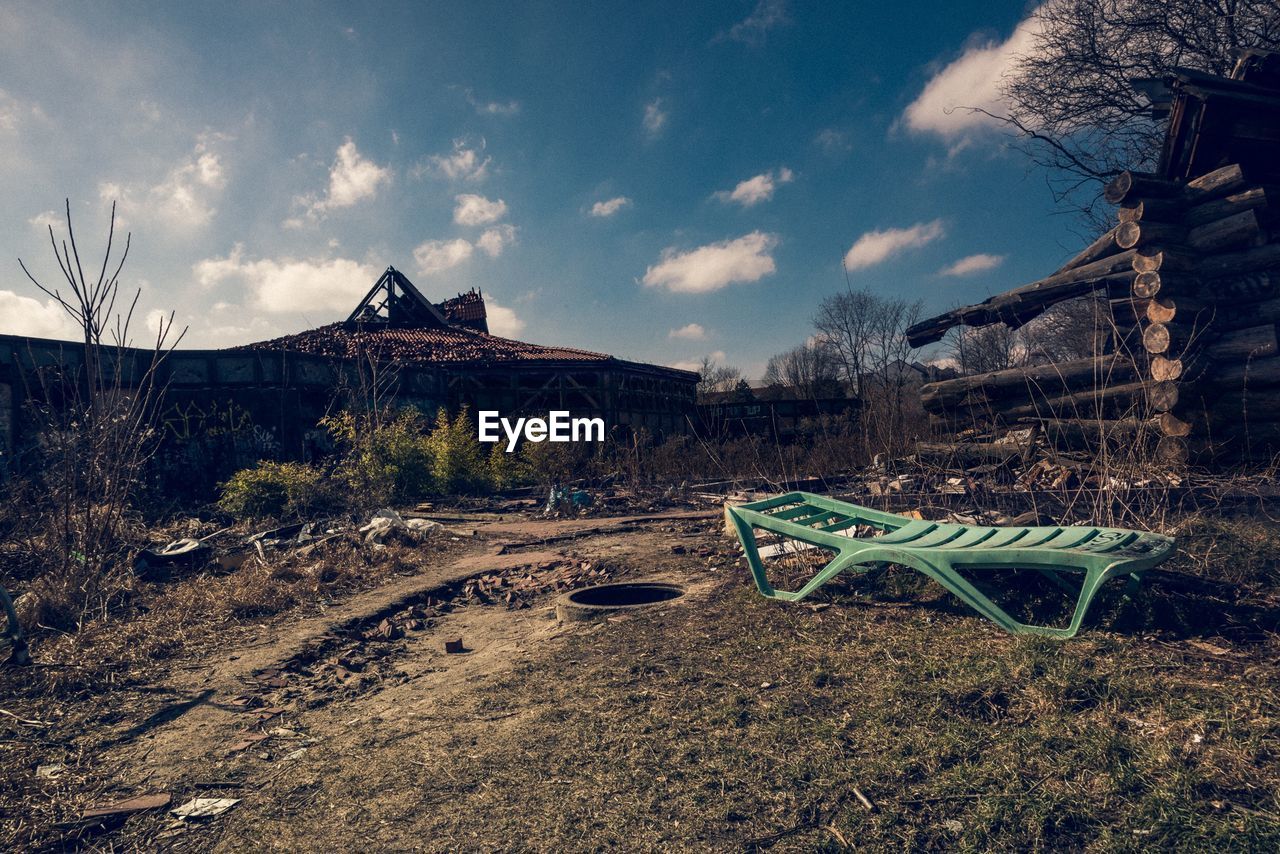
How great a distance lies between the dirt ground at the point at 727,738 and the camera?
1815 mm

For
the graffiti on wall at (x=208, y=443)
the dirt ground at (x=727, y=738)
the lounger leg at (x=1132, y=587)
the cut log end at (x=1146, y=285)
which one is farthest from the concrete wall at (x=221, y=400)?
the lounger leg at (x=1132, y=587)

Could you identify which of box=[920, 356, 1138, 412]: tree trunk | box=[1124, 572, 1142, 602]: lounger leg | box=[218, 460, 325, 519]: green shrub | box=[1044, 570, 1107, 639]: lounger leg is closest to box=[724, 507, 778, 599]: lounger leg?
box=[1044, 570, 1107, 639]: lounger leg

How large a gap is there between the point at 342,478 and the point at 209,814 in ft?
24.7

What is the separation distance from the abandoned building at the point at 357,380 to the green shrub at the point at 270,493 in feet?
4.44

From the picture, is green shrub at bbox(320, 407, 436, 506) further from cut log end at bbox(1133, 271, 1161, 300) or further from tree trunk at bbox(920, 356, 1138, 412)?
cut log end at bbox(1133, 271, 1161, 300)

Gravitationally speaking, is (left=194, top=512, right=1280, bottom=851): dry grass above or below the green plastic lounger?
below

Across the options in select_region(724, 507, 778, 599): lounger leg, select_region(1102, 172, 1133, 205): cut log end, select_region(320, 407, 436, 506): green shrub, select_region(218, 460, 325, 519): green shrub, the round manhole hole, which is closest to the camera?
select_region(724, 507, 778, 599): lounger leg

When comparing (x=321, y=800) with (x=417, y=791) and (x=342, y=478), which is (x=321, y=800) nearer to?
(x=417, y=791)

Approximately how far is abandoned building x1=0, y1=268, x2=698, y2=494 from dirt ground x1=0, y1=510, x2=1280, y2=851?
3.17m

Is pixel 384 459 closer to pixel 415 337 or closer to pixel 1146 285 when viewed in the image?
pixel 1146 285

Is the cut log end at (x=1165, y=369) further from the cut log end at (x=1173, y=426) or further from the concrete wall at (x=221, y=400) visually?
the concrete wall at (x=221, y=400)

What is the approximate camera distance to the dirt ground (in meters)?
1.82

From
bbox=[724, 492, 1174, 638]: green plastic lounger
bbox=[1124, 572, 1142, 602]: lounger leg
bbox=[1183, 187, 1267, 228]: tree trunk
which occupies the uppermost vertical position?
bbox=[1183, 187, 1267, 228]: tree trunk

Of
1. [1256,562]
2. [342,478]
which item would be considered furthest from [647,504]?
[1256,562]
